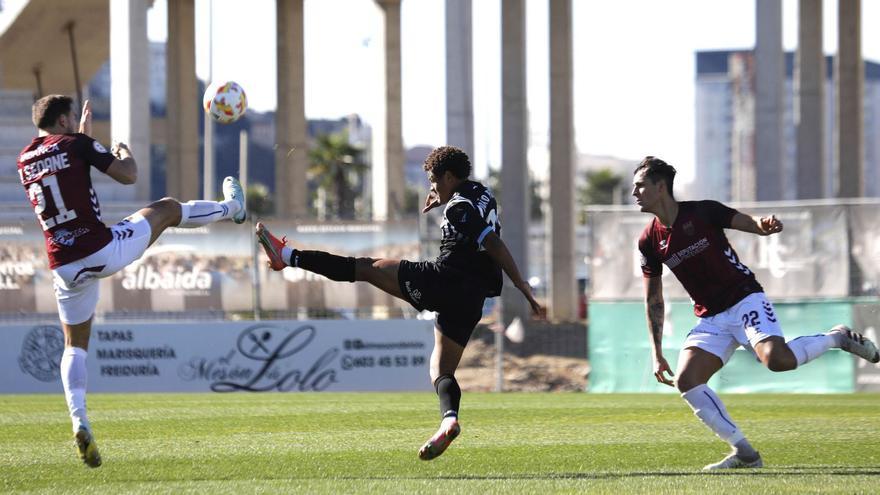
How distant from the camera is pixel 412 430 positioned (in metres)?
11.4

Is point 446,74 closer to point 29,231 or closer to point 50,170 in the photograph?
point 29,231

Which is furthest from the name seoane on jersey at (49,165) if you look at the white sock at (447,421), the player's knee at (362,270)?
the white sock at (447,421)

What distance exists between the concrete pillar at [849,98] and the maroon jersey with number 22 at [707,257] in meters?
39.3

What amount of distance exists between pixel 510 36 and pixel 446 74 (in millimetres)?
3697

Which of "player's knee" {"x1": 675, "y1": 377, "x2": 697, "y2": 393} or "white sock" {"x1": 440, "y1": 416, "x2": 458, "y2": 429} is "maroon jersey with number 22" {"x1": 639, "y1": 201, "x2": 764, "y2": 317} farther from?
"white sock" {"x1": 440, "y1": 416, "x2": 458, "y2": 429}

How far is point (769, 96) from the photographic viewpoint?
37.6m

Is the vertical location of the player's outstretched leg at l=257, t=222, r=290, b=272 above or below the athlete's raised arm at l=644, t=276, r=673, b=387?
above

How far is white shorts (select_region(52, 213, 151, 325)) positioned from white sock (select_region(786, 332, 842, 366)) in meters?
4.14

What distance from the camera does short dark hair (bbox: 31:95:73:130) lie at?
849cm

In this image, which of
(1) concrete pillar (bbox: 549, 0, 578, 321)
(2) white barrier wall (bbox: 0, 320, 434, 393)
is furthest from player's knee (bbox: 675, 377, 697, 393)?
(1) concrete pillar (bbox: 549, 0, 578, 321)

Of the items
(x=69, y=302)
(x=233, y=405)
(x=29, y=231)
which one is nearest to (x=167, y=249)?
(x=29, y=231)

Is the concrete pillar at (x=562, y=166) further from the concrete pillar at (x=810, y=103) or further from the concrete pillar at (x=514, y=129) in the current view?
the concrete pillar at (x=810, y=103)

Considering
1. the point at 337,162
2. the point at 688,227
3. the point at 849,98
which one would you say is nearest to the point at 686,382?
the point at 688,227

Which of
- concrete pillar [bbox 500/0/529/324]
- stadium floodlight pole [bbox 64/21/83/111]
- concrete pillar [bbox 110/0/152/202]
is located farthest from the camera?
stadium floodlight pole [bbox 64/21/83/111]
